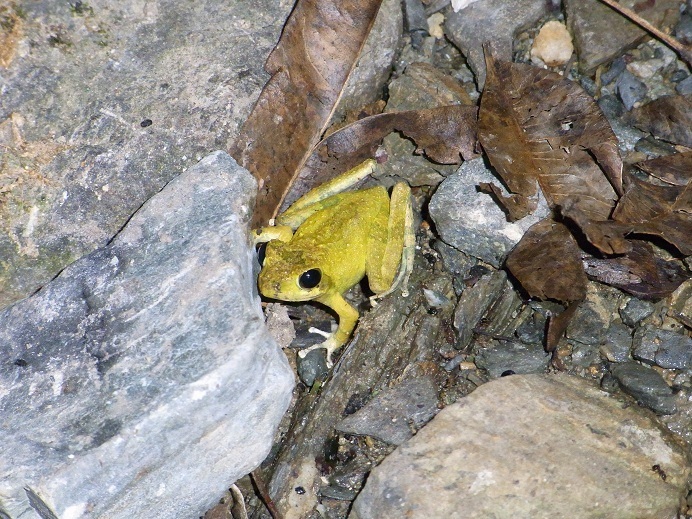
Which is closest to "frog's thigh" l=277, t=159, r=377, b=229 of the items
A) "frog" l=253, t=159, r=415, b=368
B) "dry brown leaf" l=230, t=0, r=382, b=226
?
"frog" l=253, t=159, r=415, b=368

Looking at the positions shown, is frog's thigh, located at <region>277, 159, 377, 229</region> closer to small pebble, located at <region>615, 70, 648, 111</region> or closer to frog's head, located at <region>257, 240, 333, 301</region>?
frog's head, located at <region>257, 240, 333, 301</region>

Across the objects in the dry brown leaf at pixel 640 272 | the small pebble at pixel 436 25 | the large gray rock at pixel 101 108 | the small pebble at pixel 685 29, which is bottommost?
the dry brown leaf at pixel 640 272

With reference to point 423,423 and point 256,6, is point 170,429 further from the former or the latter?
point 256,6

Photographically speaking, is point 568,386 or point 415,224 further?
point 415,224

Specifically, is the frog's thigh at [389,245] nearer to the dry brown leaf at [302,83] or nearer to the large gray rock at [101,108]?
the dry brown leaf at [302,83]

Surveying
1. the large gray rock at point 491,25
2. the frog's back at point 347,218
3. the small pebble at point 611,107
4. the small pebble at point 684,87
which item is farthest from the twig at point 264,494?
the small pebble at point 684,87

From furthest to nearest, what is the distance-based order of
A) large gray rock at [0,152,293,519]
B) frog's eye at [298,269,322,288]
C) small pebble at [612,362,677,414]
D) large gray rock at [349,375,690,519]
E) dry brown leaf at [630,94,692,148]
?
1. dry brown leaf at [630,94,692,148]
2. frog's eye at [298,269,322,288]
3. small pebble at [612,362,677,414]
4. large gray rock at [349,375,690,519]
5. large gray rock at [0,152,293,519]

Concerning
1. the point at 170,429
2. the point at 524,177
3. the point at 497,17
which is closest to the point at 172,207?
the point at 170,429
